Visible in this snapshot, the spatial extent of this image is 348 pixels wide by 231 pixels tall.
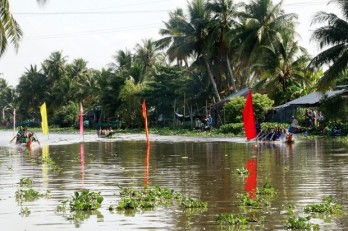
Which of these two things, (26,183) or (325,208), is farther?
(26,183)

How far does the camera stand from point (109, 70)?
8319 cm

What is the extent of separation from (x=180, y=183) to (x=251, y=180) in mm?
1695

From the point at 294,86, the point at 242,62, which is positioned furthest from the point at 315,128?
the point at 242,62

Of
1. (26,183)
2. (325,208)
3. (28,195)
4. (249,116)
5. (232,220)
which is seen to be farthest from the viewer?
(249,116)

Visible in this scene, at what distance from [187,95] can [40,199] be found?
54603 millimetres

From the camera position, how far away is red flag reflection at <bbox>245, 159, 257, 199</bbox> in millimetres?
14805

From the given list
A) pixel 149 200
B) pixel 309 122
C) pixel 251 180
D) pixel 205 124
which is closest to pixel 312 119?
pixel 309 122

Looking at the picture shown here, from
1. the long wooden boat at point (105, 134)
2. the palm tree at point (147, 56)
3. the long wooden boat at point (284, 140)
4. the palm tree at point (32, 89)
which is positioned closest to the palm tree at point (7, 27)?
the long wooden boat at point (284, 140)

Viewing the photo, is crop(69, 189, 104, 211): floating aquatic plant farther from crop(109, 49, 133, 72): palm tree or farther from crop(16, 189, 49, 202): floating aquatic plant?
crop(109, 49, 133, 72): palm tree

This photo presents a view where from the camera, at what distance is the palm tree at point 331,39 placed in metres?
36.4

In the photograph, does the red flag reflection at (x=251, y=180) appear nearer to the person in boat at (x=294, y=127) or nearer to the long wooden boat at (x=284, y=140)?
the long wooden boat at (x=284, y=140)

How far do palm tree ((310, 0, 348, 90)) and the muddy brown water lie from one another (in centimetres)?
839

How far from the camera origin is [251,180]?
56.2ft

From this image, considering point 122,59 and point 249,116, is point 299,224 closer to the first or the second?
point 249,116
